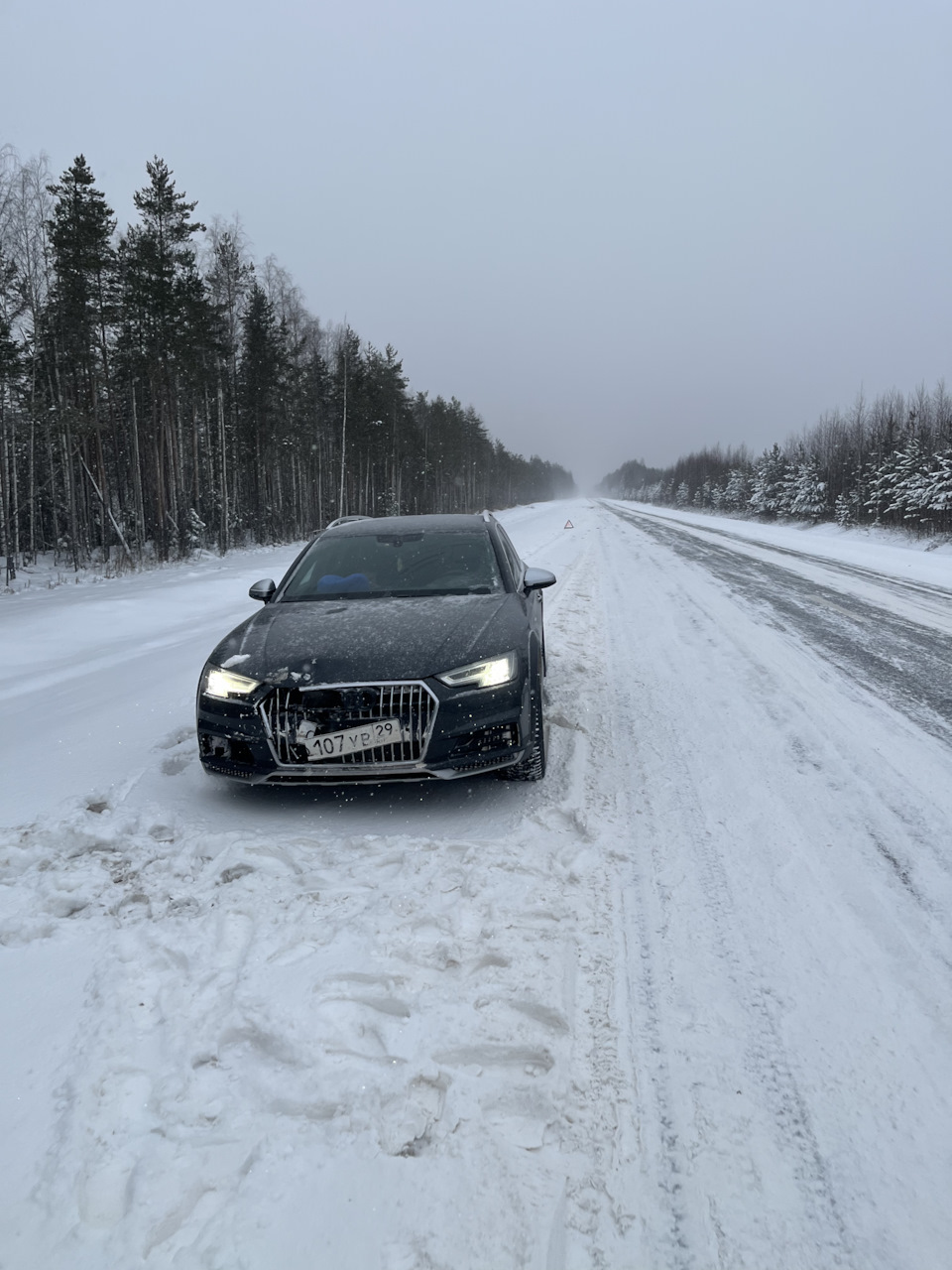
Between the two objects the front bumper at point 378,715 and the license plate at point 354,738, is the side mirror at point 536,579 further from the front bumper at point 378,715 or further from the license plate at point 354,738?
the license plate at point 354,738

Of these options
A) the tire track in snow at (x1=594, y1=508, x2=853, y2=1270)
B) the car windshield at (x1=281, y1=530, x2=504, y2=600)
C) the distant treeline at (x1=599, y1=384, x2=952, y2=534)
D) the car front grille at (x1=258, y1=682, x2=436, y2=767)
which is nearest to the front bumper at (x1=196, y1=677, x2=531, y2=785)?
the car front grille at (x1=258, y1=682, x2=436, y2=767)

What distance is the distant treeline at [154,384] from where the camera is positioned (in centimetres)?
1969

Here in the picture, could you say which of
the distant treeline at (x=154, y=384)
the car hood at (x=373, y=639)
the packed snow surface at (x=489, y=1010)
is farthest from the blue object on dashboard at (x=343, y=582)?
the distant treeline at (x=154, y=384)

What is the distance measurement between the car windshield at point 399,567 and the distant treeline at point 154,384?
14.8 meters

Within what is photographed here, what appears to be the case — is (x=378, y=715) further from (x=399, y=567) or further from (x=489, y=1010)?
(x=399, y=567)

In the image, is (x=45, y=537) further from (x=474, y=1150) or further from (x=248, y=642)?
(x=474, y=1150)

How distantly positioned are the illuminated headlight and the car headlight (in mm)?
932

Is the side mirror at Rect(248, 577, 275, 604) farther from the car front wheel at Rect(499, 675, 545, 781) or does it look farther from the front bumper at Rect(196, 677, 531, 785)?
the car front wheel at Rect(499, 675, 545, 781)

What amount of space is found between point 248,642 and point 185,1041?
207 cm

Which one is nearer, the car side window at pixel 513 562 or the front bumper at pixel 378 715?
the front bumper at pixel 378 715

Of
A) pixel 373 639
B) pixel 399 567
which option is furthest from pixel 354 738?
pixel 399 567

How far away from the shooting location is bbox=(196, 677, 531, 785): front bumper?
3043mm

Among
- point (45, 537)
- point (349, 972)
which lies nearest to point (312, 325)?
point (45, 537)

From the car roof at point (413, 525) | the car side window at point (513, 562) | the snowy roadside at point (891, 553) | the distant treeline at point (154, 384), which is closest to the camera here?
the car side window at point (513, 562)
